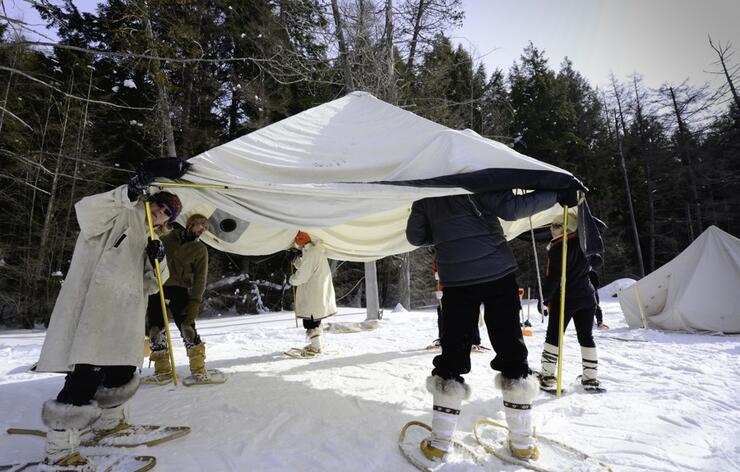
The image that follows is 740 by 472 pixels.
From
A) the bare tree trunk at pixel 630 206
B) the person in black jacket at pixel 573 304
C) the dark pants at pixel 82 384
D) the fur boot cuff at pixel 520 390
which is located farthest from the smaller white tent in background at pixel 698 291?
the bare tree trunk at pixel 630 206

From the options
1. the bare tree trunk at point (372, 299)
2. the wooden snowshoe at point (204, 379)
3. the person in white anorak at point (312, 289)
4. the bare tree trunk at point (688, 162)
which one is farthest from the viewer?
the bare tree trunk at point (688, 162)

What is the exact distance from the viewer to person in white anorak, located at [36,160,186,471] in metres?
1.96

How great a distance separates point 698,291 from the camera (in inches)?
254

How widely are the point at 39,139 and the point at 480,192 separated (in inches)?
475

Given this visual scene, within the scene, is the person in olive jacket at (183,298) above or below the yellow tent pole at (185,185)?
below

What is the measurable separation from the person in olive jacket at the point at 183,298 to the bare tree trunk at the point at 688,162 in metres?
23.9

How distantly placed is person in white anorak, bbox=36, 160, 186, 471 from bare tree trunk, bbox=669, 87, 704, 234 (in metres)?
24.7

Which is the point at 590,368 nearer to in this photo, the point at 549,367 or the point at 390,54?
the point at 549,367

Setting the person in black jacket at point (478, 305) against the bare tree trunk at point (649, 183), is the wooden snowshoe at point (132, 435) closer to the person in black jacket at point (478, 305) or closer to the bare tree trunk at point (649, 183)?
the person in black jacket at point (478, 305)

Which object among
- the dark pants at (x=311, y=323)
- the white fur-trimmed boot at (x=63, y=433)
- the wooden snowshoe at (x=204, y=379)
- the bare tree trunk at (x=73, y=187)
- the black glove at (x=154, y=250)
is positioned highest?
the bare tree trunk at (x=73, y=187)

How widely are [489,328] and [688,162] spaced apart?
24.7 meters

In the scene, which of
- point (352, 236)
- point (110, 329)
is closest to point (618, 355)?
point (352, 236)

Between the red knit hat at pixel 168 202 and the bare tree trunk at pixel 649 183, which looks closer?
the red knit hat at pixel 168 202

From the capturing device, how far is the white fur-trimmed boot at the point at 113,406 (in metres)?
2.24
